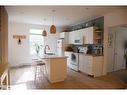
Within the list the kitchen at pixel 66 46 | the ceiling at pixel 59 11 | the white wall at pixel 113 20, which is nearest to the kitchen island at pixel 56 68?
the kitchen at pixel 66 46

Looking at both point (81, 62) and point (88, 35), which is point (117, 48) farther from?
point (81, 62)

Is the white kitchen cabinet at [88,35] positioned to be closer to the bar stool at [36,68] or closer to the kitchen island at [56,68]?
the kitchen island at [56,68]

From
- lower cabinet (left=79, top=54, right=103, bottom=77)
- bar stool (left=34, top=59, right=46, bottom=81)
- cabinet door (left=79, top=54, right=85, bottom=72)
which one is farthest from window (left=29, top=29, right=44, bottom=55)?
lower cabinet (left=79, top=54, right=103, bottom=77)

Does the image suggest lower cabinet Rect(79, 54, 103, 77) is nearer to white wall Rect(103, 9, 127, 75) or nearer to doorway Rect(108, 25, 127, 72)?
white wall Rect(103, 9, 127, 75)

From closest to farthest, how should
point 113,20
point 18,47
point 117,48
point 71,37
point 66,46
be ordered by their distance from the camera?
1. point 113,20
2. point 117,48
3. point 18,47
4. point 71,37
5. point 66,46

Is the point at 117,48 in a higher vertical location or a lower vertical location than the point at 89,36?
lower

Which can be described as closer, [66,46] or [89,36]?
[89,36]

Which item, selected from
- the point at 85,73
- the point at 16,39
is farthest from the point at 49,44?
the point at 85,73

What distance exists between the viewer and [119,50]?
627 cm

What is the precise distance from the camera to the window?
746cm

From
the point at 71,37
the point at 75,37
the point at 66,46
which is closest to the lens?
the point at 75,37

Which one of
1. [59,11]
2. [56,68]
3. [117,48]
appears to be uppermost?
[59,11]

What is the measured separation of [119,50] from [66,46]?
2851mm

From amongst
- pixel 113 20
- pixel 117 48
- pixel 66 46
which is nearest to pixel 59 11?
pixel 113 20
